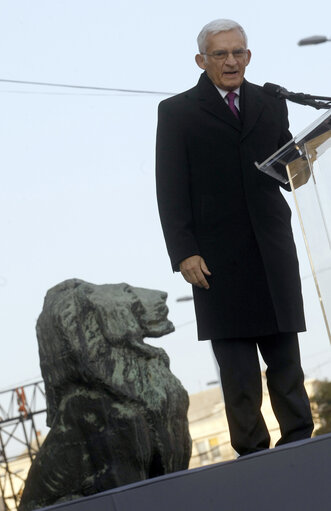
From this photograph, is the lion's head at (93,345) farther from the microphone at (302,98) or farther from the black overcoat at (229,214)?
the microphone at (302,98)

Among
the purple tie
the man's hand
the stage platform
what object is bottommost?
the stage platform

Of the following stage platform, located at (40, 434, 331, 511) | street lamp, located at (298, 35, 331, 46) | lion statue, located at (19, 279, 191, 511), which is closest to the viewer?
stage platform, located at (40, 434, 331, 511)

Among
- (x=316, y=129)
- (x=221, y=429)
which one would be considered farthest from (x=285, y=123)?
(x=221, y=429)

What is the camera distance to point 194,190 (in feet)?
10.6

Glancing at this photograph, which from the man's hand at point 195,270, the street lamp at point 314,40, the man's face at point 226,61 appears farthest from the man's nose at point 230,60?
the street lamp at point 314,40

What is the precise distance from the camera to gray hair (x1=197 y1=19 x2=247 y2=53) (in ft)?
10.3

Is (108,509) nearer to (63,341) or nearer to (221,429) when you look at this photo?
(63,341)

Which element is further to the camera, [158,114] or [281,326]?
[158,114]

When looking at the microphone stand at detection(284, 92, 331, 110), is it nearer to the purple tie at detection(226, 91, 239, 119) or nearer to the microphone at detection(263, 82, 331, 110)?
the microphone at detection(263, 82, 331, 110)

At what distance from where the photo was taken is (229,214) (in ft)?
10.5

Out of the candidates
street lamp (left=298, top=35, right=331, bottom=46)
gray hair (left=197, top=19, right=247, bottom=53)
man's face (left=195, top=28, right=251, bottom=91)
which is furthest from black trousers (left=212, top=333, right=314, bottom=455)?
street lamp (left=298, top=35, right=331, bottom=46)

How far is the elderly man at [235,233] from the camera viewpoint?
10.3 feet

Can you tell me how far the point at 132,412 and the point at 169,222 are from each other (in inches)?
37.5

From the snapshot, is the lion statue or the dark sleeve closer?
the dark sleeve
